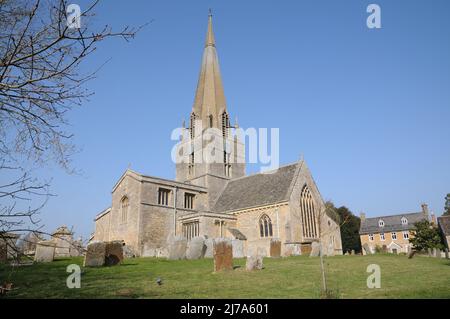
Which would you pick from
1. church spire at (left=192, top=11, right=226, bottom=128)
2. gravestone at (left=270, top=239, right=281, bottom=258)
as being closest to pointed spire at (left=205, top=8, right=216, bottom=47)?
church spire at (left=192, top=11, right=226, bottom=128)

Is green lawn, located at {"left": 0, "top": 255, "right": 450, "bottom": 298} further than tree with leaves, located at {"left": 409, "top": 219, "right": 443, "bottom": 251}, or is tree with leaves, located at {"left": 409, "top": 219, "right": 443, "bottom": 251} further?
tree with leaves, located at {"left": 409, "top": 219, "right": 443, "bottom": 251}

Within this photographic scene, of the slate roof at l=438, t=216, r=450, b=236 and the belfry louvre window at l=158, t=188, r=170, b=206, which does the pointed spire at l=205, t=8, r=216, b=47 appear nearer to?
the belfry louvre window at l=158, t=188, r=170, b=206

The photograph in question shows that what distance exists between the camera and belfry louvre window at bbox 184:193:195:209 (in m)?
33.1

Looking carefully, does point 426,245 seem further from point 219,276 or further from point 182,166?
point 219,276

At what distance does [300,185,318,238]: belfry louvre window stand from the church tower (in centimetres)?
1034

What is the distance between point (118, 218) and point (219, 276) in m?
22.7

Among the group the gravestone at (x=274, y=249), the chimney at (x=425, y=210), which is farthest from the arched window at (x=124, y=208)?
the chimney at (x=425, y=210)

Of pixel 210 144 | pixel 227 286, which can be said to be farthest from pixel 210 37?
pixel 227 286

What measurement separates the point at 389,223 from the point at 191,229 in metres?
40.8

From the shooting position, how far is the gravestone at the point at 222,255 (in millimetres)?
12056

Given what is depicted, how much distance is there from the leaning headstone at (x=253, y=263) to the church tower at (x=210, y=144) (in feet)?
77.7

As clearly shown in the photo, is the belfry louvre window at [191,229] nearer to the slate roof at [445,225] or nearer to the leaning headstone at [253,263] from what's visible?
the leaning headstone at [253,263]

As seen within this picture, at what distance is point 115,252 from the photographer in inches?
586
